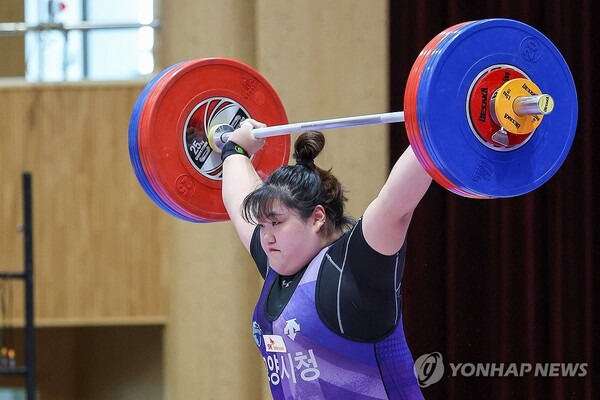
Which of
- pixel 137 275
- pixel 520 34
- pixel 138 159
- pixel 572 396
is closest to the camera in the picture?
pixel 520 34

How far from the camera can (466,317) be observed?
404 cm

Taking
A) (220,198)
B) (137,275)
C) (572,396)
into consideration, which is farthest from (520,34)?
(137,275)

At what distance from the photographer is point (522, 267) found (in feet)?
→ 13.2

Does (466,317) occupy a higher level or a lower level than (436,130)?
lower

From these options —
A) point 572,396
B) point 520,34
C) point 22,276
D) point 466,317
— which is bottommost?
point 572,396

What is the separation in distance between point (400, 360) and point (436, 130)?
0.56 m

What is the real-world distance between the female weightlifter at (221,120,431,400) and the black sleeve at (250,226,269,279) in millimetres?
171

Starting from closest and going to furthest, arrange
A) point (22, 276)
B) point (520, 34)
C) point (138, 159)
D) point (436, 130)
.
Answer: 1. point (436, 130)
2. point (520, 34)
3. point (138, 159)
4. point (22, 276)

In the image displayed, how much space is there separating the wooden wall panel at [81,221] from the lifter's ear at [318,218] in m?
2.56

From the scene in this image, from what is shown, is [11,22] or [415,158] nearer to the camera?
[415,158]

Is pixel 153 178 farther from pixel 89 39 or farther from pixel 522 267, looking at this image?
pixel 89 39

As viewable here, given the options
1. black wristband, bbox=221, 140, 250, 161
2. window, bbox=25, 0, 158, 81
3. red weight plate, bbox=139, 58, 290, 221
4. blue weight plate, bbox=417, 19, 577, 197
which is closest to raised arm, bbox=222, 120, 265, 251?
black wristband, bbox=221, 140, 250, 161

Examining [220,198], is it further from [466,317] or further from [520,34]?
[466,317]

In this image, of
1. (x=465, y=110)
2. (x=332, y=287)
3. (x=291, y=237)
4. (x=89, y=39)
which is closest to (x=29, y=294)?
(x=89, y=39)
